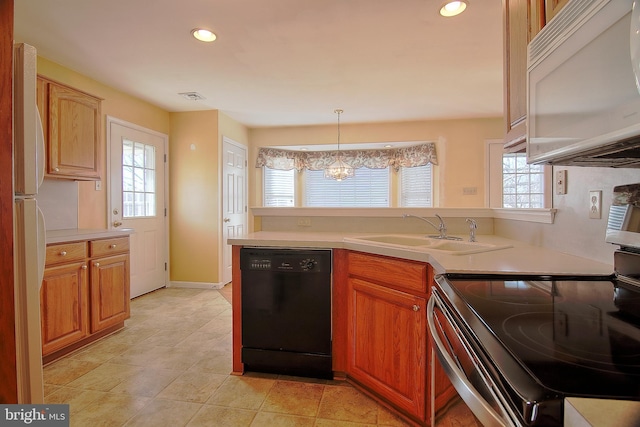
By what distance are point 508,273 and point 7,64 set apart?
5.97 ft

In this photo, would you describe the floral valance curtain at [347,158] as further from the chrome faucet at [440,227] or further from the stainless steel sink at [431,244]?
the stainless steel sink at [431,244]

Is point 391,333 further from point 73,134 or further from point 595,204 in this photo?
point 73,134

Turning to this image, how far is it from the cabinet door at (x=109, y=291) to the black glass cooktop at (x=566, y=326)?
261 cm

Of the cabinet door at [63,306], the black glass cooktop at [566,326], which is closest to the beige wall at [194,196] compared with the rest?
the cabinet door at [63,306]

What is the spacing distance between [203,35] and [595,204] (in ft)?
8.60

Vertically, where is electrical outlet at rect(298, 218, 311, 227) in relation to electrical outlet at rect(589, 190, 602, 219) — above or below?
below

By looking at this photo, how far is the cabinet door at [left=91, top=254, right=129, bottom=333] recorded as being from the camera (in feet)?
8.21

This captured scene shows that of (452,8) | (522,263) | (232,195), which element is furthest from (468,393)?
(232,195)

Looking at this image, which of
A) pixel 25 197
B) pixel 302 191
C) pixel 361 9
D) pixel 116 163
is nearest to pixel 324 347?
pixel 25 197

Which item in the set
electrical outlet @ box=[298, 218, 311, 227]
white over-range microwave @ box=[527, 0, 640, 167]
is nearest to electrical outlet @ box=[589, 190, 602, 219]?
white over-range microwave @ box=[527, 0, 640, 167]

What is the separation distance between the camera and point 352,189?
5.84m

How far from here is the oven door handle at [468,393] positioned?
53 cm

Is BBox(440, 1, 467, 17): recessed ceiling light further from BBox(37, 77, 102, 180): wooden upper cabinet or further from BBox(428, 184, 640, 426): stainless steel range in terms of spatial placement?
BBox(37, 77, 102, 180): wooden upper cabinet

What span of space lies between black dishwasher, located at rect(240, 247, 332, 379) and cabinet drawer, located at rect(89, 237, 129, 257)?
52.8 inches
